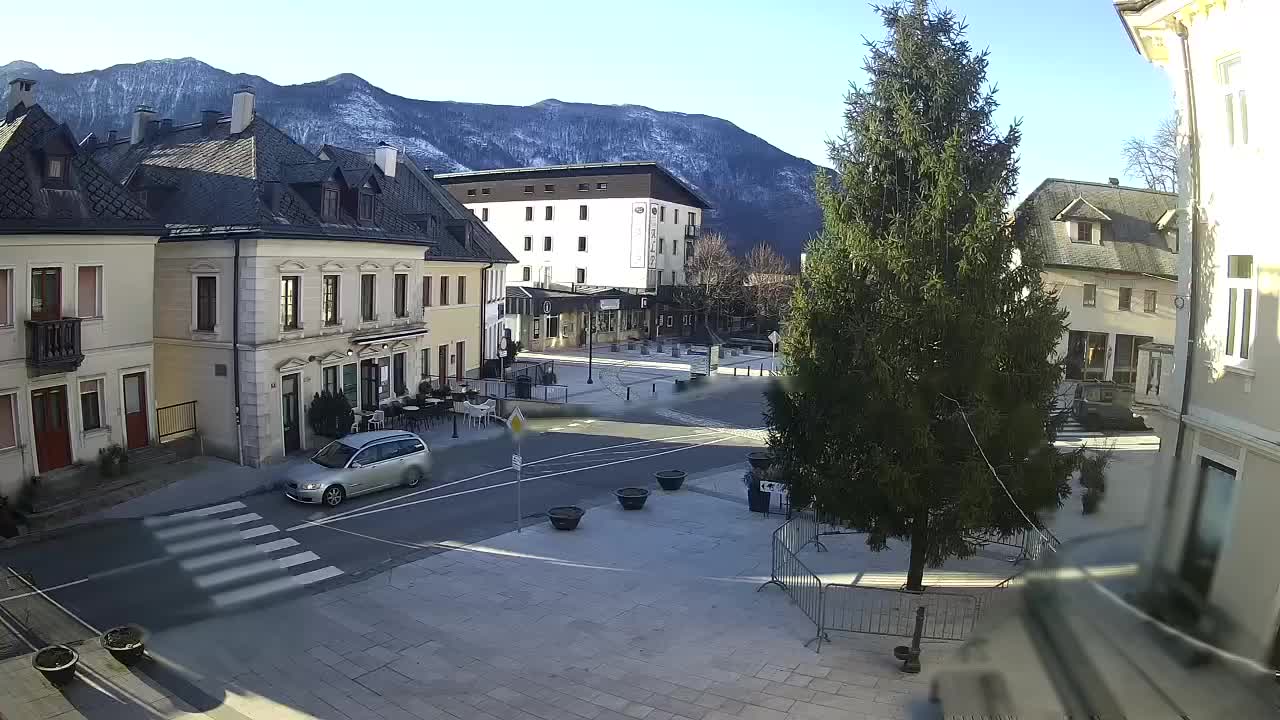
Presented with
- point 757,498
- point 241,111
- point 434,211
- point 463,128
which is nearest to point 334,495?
point 757,498

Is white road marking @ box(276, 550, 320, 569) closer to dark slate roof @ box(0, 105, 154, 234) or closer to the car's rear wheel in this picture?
the car's rear wheel

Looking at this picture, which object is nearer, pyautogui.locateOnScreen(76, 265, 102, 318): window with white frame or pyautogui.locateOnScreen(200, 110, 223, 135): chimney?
pyautogui.locateOnScreen(76, 265, 102, 318): window with white frame

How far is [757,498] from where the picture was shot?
20125 millimetres

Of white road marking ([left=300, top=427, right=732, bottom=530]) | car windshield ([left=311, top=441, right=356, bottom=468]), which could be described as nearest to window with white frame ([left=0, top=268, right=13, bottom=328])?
car windshield ([left=311, top=441, right=356, bottom=468])

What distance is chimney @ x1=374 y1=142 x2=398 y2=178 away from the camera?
127 ft

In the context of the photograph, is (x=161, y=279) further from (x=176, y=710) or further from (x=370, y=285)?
(x=176, y=710)

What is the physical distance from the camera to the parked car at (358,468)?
20.2 metres

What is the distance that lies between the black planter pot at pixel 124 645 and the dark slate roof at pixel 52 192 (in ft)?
37.6

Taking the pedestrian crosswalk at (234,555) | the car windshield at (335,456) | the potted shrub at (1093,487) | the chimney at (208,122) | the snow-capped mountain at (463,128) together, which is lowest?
the pedestrian crosswalk at (234,555)

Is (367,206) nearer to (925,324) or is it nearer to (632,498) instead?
(632,498)

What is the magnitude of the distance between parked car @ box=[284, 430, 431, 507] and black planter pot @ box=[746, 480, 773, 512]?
335 inches

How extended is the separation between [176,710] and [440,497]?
10804mm

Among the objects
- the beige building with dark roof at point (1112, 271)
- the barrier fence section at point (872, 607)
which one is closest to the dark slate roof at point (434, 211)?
the beige building with dark roof at point (1112, 271)

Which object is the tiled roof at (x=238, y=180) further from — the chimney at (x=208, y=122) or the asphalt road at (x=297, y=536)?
the asphalt road at (x=297, y=536)
